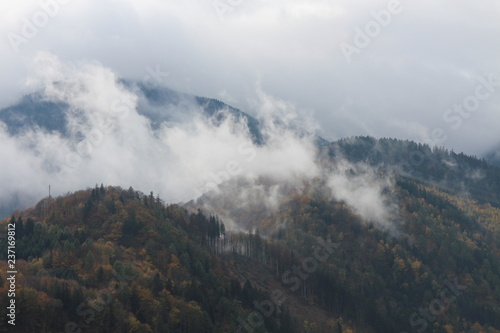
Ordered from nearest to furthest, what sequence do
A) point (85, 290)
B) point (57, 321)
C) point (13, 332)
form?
point (13, 332) → point (57, 321) → point (85, 290)

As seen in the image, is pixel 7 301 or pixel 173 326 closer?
pixel 7 301

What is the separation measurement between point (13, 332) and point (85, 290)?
3529cm

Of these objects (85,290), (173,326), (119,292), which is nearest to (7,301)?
(85,290)

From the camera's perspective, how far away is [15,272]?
7736 inches

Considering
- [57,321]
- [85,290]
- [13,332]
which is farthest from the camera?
[85,290]

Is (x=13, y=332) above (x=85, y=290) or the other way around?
the other way around

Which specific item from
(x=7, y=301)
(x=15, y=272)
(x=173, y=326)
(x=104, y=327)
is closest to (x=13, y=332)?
(x=7, y=301)

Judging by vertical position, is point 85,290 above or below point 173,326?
above

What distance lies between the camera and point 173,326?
19912 centimetres

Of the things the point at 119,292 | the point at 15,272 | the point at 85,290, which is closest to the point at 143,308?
the point at 119,292

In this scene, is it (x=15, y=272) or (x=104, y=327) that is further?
(x=15, y=272)

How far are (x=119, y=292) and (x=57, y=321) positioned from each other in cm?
3204

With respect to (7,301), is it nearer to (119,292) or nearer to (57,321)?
(57,321)

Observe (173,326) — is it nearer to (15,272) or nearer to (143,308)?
(143,308)
